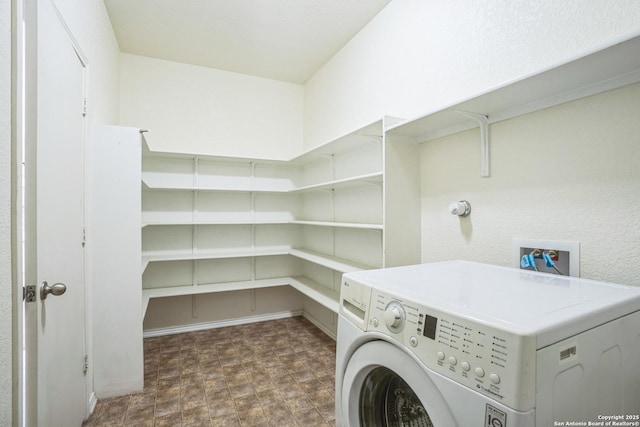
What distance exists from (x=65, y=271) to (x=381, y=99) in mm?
2241

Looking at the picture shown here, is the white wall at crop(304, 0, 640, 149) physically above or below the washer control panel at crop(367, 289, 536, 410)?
above

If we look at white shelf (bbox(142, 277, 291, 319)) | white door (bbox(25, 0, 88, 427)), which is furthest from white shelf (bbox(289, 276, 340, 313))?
white door (bbox(25, 0, 88, 427))

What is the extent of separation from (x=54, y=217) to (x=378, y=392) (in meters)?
1.52

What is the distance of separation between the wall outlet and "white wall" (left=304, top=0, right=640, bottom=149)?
730 millimetres

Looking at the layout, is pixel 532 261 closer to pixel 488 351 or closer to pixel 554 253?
pixel 554 253

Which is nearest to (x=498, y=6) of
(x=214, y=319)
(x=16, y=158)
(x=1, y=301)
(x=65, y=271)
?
(x=16, y=158)

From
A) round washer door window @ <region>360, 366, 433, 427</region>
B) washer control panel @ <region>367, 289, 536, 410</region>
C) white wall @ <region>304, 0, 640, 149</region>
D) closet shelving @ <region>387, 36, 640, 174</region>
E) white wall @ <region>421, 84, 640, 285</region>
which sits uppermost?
white wall @ <region>304, 0, 640, 149</region>

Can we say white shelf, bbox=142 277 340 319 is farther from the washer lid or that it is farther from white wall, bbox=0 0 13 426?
white wall, bbox=0 0 13 426

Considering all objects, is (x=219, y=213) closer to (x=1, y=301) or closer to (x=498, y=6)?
(x=1, y=301)

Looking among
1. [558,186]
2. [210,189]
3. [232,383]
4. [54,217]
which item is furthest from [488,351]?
[210,189]

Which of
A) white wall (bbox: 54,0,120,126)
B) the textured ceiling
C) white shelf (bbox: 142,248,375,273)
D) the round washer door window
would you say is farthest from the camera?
white shelf (bbox: 142,248,375,273)

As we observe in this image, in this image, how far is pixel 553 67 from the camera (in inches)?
39.8

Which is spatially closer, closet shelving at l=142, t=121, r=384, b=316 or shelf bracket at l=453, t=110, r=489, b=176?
shelf bracket at l=453, t=110, r=489, b=176

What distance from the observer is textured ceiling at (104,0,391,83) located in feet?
7.54
